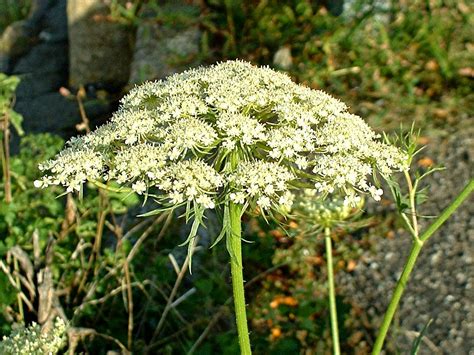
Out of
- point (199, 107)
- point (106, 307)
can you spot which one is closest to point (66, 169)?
point (199, 107)

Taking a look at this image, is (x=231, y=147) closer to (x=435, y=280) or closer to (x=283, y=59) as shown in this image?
(x=435, y=280)

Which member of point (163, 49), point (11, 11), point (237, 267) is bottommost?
point (237, 267)

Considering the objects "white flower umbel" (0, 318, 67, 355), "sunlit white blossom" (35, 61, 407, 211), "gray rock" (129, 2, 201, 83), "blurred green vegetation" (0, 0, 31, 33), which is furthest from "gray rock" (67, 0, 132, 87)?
"sunlit white blossom" (35, 61, 407, 211)

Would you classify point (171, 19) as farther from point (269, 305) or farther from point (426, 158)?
point (269, 305)

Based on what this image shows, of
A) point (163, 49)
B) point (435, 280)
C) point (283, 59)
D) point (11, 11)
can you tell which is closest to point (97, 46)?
point (163, 49)

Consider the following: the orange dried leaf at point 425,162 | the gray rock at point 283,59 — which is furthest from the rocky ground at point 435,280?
the gray rock at point 283,59
